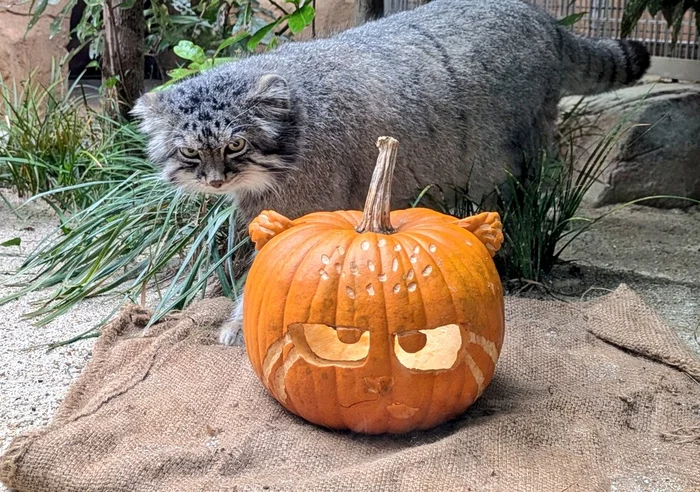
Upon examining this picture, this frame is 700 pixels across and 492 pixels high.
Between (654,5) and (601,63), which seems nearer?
(654,5)

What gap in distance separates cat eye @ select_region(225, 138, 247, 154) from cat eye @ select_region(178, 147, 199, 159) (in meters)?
0.12

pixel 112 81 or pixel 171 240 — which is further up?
pixel 112 81

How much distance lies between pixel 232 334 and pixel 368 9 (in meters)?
2.82

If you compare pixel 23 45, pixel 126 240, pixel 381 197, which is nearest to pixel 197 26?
pixel 126 240

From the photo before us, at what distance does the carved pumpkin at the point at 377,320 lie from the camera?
2.27m

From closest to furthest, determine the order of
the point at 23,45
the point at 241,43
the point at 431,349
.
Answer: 1. the point at 431,349
2. the point at 241,43
3. the point at 23,45

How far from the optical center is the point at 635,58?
4652 millimetres

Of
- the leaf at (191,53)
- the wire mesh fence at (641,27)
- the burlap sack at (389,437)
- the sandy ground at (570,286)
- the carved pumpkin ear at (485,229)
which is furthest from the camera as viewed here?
the wire mesh fence at (641,27)

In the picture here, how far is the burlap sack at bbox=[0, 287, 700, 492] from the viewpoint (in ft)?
7.07

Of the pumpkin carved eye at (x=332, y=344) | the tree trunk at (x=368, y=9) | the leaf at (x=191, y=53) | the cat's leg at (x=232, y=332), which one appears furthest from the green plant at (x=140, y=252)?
the tree trunk at (x=368, y=9)

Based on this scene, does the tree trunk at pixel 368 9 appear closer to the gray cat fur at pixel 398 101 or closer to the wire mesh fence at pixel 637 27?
the wire mesh fence at pixel 637 27

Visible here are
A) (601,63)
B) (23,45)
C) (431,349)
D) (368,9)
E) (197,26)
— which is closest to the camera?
(431,349)

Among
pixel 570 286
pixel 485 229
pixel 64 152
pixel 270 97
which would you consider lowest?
pixel 570 286

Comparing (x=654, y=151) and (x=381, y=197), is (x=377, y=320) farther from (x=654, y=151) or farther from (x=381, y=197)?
(x=654, y=151)
